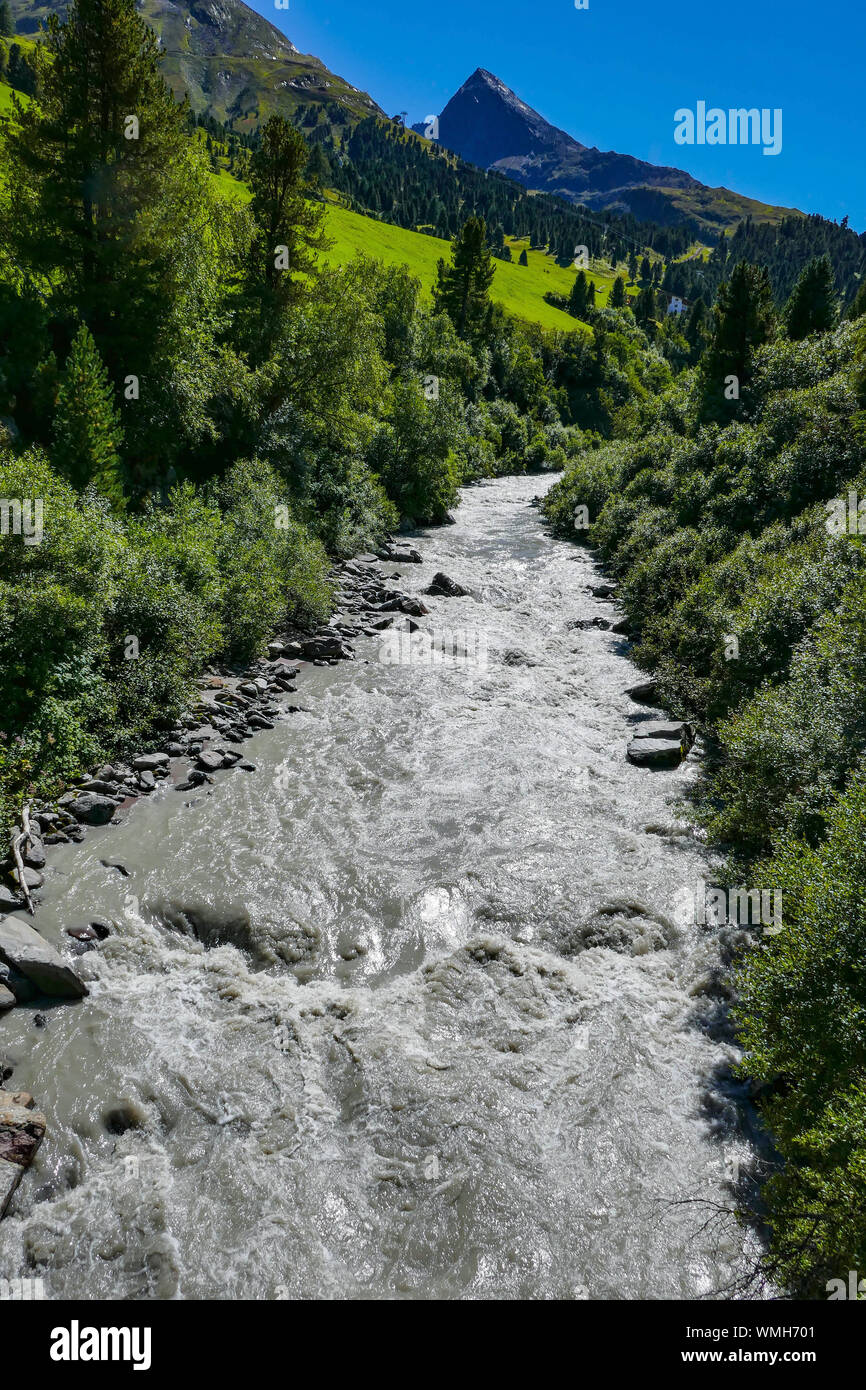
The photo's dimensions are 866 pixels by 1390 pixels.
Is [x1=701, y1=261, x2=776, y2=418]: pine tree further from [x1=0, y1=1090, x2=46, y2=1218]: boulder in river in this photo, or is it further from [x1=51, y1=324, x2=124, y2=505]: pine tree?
[x1=0, y1=1090, x2=46, y2=1218]: boulder in river

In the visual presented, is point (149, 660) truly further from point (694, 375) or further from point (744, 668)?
point (694, 375)

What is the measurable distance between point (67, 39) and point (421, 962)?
29.2m

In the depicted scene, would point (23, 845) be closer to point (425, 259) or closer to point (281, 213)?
point (281, 213)

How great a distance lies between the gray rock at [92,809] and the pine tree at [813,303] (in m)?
61.8

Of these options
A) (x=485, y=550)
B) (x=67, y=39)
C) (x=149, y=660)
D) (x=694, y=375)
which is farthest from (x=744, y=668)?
(x=694, y=375)

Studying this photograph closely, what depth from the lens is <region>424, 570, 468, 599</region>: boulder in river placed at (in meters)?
30.3

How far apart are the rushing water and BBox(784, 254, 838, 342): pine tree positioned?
5528 cm

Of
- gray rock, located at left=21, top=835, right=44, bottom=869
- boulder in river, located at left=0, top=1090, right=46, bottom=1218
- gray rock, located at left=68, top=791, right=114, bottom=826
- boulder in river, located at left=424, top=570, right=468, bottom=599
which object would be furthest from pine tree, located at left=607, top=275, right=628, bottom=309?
boulder in river, located at left=0, top=1090, right=46, bottom=1218

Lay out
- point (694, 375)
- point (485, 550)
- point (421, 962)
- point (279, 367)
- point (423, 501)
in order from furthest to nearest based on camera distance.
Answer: point (694, 375), point (423, 501), point (485, 550), point (279, 367), point (421, 962)

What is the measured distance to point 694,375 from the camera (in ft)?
153

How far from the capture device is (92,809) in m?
13.3

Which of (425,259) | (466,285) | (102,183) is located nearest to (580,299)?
(425,259)

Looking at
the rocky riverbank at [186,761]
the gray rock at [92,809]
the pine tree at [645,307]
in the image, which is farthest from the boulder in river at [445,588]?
the pine tree at [645,307]

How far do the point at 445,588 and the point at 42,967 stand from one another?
23.4m
